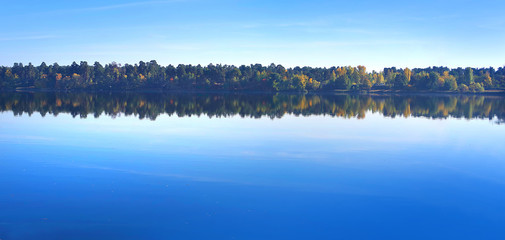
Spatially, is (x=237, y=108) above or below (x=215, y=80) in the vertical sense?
below

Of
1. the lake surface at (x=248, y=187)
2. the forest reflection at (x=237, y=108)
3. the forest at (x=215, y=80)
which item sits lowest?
the lake surface at (x=248, y=187)

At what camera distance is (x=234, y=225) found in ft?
28.8

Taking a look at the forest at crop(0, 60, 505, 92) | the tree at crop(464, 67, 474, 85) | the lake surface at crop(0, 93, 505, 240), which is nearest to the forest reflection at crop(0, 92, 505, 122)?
the lake surface at crop(0, 93, 505, 240)

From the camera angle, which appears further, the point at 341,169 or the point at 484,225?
the point at 341,169

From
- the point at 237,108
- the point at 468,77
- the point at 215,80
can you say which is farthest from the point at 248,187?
the point at 468,77

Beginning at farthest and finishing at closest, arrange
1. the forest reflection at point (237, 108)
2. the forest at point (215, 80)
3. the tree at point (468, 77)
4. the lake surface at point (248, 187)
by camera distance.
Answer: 1. the tree at point (468, 77)
2. the forest at point (215, 80)
3. the forest reflection at point (237, 108)
4. the lake surface at point (248, 187)

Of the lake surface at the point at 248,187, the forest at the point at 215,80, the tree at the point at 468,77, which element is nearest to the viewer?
the lake surface at the point at 248,187

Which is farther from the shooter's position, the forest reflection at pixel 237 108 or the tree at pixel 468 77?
the tree at pixel 468 77

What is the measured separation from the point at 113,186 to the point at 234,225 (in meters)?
4.51

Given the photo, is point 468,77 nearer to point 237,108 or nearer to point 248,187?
point 237,108

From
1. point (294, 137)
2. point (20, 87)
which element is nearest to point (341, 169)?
point (294, 137)

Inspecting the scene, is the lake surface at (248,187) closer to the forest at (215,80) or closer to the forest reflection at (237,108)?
the forest reflection at (237,108)

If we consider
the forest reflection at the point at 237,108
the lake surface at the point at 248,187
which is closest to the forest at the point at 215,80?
the forest reflection at the point at 237,108

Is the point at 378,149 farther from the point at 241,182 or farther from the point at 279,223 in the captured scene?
the point at 279,223
